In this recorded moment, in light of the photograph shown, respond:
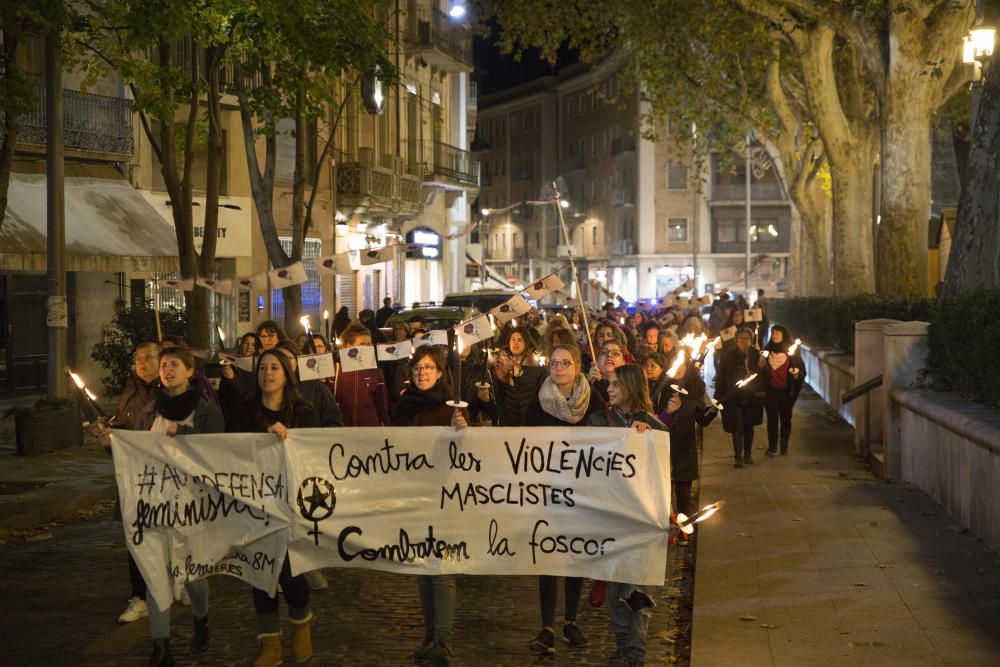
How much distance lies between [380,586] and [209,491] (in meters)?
2.44

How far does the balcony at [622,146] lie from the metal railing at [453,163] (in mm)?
36635

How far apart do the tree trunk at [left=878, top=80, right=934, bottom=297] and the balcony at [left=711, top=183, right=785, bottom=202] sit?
61.8 meters

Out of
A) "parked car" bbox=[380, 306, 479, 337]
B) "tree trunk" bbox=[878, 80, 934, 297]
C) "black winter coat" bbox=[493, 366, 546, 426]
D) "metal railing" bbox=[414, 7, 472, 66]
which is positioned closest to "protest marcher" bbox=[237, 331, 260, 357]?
"black winter coat" bbox=[493, 366, 546, 426]

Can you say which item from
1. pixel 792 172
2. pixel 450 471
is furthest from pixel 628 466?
pixel 792 172

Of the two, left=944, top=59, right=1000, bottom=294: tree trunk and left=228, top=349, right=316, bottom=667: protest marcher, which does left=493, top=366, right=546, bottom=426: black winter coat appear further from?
left=944, top=59, right=1000, bottom=294: tree trunk

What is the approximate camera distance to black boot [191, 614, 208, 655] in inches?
296

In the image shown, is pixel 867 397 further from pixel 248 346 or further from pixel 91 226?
pixel 91 226

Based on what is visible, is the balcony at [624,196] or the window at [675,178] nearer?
the window at [675,178]

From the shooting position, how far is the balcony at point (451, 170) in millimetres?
46250

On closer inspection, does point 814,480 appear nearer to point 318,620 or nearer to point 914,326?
point 914,326

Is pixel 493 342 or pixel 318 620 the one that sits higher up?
pixel 493 342

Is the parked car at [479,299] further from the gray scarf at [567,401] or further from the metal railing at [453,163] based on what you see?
the gray scarf at [567,401]

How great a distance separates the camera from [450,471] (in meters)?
7.57

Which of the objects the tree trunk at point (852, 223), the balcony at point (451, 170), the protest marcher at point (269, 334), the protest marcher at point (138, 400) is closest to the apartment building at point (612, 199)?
the balcony at point (451, 170)
